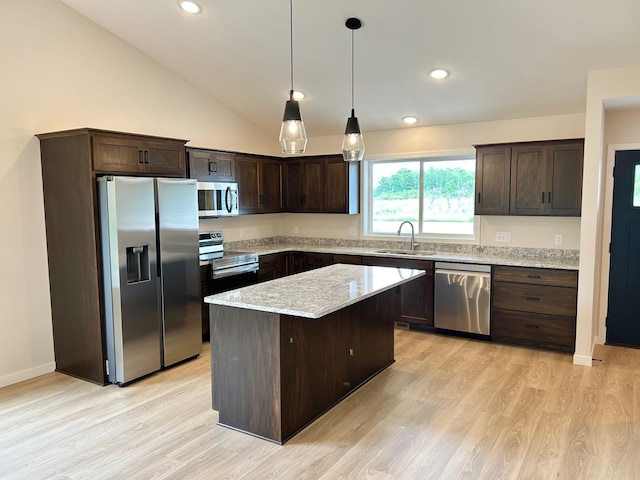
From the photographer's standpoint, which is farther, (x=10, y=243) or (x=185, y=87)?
(x=185, y=87)

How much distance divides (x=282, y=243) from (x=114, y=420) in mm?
3803

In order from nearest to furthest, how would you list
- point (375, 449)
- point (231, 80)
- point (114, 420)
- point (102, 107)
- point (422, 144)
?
point (375, 449), point (114, 420), point (102, 107), point (231, 80), point (422, 144)

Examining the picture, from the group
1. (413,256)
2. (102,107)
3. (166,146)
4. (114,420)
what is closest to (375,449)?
(114,420)

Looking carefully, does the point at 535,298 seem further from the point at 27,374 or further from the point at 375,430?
the point at 27,374

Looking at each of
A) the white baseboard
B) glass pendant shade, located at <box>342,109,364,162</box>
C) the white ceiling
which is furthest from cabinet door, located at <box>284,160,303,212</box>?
the white baseboard

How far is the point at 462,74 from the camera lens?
4266 millimetres

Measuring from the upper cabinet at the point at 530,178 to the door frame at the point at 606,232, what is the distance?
435 mm

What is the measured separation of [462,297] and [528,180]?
138 cm

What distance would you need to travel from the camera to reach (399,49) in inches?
157

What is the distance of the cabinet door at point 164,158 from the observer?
159 inches

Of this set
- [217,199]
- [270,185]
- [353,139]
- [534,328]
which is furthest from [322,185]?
[534,328]

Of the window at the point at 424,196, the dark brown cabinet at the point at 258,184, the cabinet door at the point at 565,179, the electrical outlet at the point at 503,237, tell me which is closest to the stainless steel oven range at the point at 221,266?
the dark brown cabinet at the point at 258,184

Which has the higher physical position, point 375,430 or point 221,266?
point 221,266

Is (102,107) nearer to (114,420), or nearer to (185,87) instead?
(185,87)
